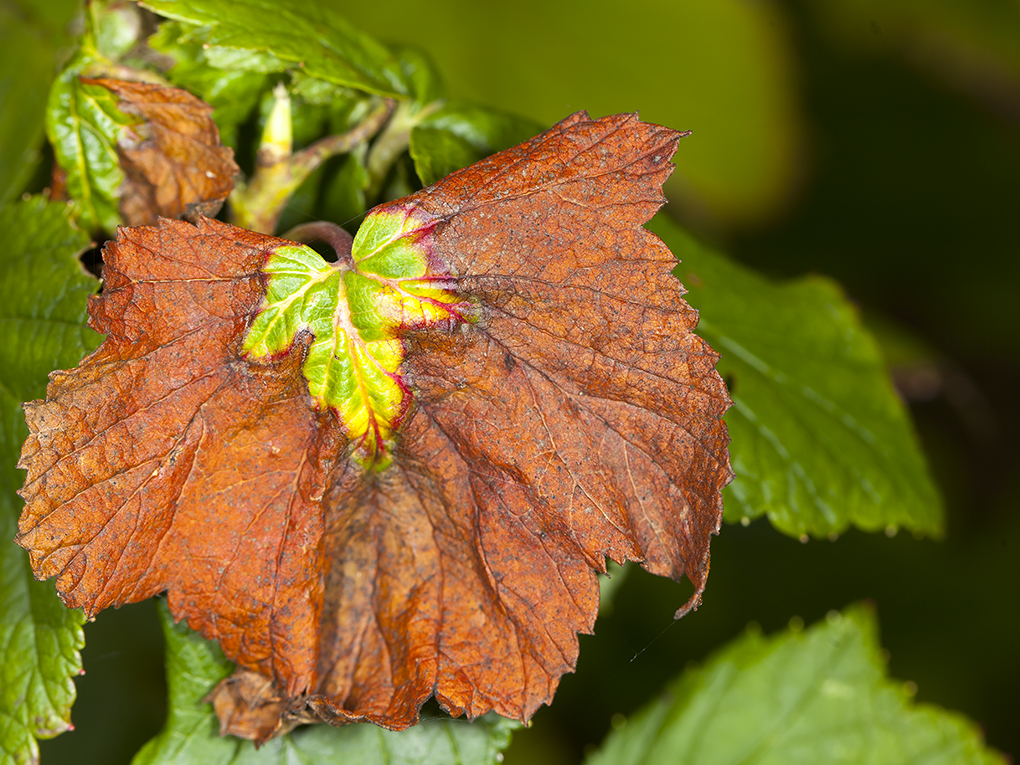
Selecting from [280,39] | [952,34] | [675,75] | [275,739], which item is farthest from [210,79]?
[952,34]

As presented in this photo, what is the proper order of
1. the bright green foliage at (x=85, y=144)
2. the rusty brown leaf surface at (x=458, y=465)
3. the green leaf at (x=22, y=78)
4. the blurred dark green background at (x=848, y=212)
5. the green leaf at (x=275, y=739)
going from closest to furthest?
the rusty brown leaf surface at (x=458, y=465) < the green leaf at (x=275, y=739) < the bright green foliage at (x=85, y=144) < the green leaf at (x=22, y=78) < the blurred dark green background at (x=848, y=212)

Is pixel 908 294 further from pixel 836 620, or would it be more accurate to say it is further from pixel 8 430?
pixel 8 430

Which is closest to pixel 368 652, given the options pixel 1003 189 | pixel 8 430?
pixel 8 430

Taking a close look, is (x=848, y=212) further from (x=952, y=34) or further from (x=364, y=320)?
(x=364, y=320)

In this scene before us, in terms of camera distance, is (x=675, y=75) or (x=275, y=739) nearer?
(x=275, y=739)

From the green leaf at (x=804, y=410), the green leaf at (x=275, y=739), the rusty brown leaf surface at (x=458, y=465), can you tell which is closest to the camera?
the rusty brown leaf surface at (x=458, y=465)

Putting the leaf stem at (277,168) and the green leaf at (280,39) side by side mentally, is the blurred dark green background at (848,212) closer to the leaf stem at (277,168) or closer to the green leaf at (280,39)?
the green leaf at (280,39)

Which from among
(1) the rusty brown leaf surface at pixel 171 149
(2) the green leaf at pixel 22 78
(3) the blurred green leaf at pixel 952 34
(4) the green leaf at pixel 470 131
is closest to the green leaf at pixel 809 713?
(4) the green leaf at pixel 470 131

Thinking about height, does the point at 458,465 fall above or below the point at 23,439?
above
